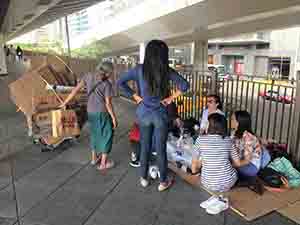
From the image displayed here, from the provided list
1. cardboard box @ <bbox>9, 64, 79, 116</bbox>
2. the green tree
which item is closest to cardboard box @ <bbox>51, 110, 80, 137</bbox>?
cardboard box @ <bbox>9, 64, 79, 116</bbox>

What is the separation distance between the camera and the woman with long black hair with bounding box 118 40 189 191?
345 cm

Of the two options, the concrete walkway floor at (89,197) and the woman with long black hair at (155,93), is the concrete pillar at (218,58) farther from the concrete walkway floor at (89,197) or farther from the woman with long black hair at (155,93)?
the woman with long black hair at (155,93)

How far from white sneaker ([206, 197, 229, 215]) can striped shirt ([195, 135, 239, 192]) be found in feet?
0.85

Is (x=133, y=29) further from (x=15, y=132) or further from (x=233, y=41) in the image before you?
(x=233, y=41)

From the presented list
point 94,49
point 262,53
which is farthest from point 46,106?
point 262,53

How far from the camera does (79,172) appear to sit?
14.4ft

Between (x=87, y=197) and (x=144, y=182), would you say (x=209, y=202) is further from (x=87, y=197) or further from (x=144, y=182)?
(x=87, y=197)

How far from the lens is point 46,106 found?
5.21 metres

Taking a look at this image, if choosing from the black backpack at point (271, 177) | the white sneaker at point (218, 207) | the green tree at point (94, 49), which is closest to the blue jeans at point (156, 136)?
the white sneaker at point (218, 207)

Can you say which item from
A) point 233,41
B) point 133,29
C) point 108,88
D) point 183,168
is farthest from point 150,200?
point 233,41

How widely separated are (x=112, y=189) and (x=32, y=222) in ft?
3.37

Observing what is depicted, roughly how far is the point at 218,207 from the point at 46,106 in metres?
3.32

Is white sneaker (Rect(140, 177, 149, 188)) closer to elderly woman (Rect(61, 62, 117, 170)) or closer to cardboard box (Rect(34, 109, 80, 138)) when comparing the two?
elderly woman (Rect(61, 62, 117, 170))

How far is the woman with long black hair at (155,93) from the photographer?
3449 mm
